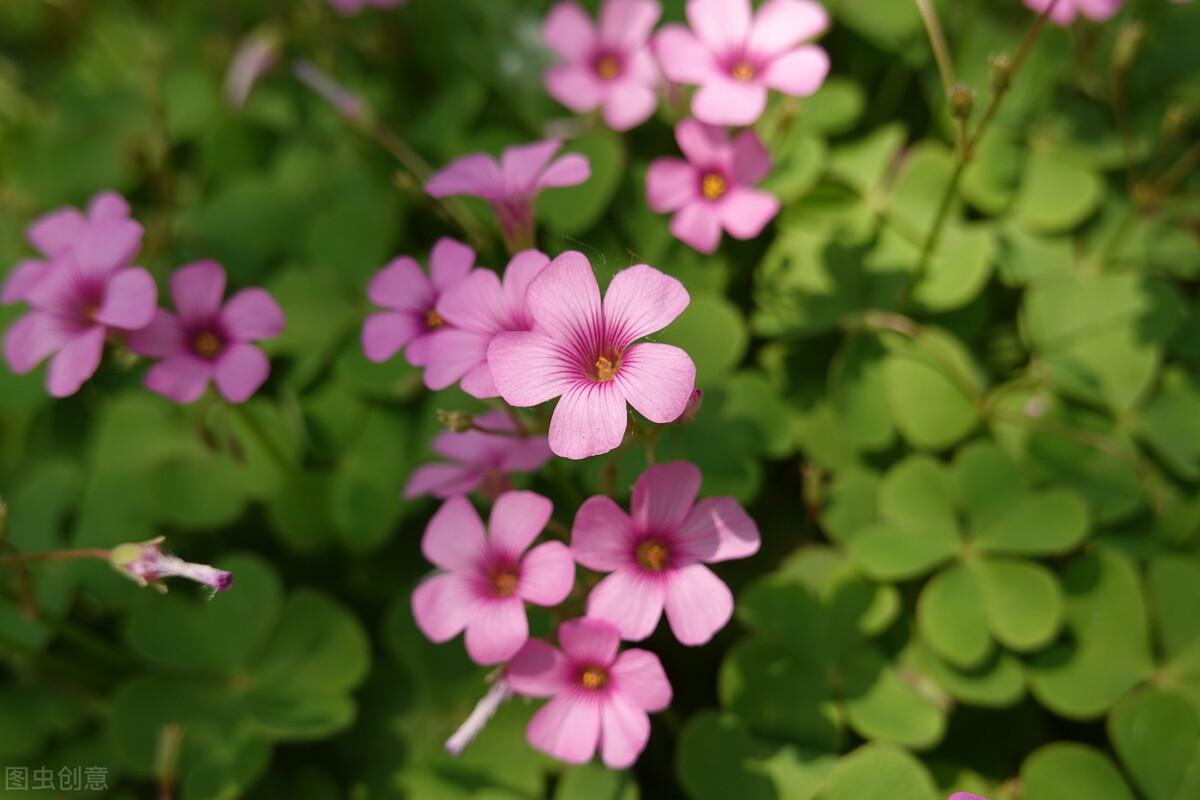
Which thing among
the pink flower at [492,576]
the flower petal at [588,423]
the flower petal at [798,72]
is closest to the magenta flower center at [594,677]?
the pink flower at [492,576]

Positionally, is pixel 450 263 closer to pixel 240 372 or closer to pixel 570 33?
pixel 240 372

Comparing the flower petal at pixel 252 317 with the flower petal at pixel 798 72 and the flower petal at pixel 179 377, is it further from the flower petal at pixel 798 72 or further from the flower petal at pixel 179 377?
the flower petal at pixel 798 72

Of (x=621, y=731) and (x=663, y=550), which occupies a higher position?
(x=663, y=550)

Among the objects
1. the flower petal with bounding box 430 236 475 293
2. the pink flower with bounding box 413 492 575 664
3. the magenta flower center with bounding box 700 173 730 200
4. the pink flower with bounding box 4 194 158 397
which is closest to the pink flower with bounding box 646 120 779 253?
the magenta flower center with bounding box 700 173 730 200

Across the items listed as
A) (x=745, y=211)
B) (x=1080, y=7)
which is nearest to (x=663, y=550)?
(x=745, y=211)

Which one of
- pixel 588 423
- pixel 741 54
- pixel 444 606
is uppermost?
pixel 741 54

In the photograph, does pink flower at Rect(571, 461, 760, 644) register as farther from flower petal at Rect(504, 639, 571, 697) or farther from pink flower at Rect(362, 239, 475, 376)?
pink flower at Rect(362, 239, 475, 376)

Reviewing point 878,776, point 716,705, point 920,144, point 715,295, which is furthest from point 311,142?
point 878,776
